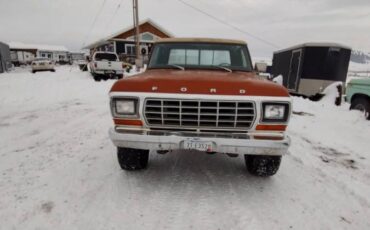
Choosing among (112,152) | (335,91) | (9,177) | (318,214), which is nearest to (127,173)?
(112,152)

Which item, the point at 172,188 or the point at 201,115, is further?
the point at 172,188

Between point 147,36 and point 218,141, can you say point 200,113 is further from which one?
point 147,36

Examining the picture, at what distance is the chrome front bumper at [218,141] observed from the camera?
10.1 ft

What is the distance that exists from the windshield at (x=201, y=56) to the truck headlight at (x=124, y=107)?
1362 millimetres

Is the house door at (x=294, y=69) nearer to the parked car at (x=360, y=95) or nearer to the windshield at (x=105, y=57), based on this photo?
the parked car at (x=360, y=95)

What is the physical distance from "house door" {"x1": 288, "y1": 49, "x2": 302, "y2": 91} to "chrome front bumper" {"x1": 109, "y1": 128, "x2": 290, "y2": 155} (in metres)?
12.1

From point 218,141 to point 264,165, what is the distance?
41.4 inches

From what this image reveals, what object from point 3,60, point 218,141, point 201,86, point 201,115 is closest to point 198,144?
point 218,141

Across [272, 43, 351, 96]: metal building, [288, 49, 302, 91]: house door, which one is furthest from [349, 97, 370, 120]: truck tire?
[288, 49, 302, 91]: house door

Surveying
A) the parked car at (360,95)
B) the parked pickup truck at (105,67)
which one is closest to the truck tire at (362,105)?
the parked car at (360,95)

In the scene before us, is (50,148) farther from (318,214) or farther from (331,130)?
(331,130)

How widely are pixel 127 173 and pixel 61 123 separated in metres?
3.73

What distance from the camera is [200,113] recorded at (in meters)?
3.07

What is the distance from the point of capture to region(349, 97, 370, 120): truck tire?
8086 mm
